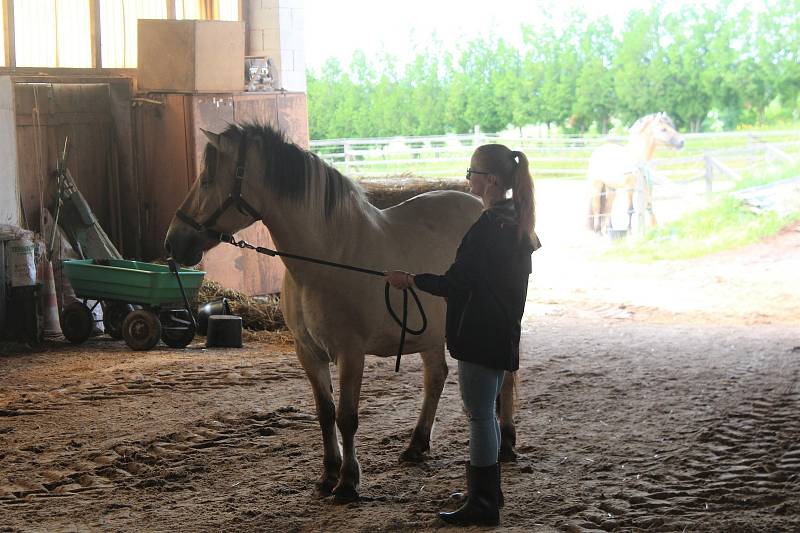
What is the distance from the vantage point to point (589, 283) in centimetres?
1229

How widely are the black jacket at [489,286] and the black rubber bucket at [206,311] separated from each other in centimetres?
500

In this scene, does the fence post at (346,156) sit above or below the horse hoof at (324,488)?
above

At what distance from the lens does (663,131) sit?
47.7 ft

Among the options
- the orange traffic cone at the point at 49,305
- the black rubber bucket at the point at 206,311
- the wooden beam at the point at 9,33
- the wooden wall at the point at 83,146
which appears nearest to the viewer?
the orange traffic cone at the point at 49,305

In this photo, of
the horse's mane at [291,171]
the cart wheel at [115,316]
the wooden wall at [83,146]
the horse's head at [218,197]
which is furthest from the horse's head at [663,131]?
the horse's head at [218,197]

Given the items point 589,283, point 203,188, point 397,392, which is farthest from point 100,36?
point 589,283

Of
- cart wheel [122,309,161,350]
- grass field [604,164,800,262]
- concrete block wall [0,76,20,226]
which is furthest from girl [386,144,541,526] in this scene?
grass field [604,164,800,262]

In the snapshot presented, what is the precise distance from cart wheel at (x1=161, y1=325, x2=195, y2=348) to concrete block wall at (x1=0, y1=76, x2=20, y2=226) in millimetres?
1710

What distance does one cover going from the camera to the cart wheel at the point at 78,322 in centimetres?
766

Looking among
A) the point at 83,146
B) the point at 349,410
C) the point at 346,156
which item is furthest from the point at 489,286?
the point at 346,156

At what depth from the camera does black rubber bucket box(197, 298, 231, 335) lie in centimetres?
812

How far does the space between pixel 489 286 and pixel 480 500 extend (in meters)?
0.81

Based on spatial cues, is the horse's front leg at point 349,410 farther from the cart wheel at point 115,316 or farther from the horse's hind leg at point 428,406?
the cart wheel at point 115,316

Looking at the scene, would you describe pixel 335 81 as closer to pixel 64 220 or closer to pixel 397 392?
pixel 64 220
